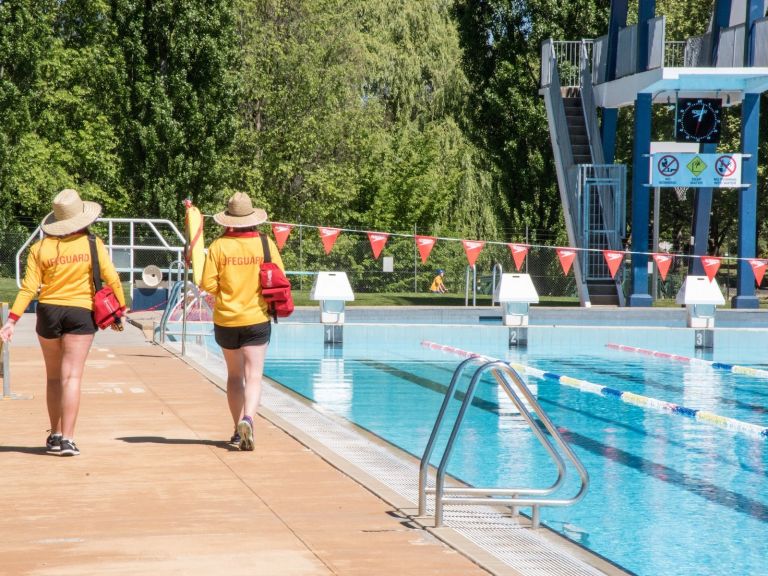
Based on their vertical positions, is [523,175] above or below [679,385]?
above

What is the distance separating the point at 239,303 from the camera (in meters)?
8.73

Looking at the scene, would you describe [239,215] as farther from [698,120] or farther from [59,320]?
[698,120]

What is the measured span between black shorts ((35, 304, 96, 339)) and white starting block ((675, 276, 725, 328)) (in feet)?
49.7

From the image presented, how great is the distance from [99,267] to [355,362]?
404 inches

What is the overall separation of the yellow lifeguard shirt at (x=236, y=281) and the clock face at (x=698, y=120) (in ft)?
72.8

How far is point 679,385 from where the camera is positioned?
15797 mm

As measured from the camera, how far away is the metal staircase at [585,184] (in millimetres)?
30594

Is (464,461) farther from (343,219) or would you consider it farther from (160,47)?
(343,219)

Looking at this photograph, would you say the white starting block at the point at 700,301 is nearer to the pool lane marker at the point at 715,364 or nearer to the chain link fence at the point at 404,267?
the pool lane marker at the point at 715,364

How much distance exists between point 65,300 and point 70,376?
50 cm

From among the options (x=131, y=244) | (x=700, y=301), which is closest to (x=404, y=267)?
(x=131, y=244)

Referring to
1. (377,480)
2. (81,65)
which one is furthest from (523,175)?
(377,480)

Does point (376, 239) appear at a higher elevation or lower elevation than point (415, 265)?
higher

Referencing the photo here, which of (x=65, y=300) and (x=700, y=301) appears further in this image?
(x=700, y=301)
